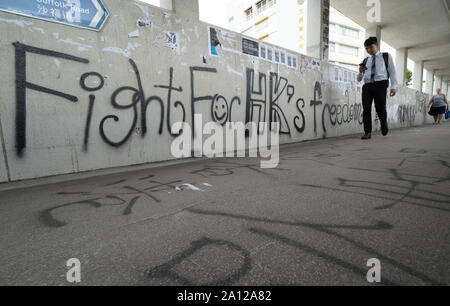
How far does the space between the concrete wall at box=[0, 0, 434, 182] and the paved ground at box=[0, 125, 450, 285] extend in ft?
2.39

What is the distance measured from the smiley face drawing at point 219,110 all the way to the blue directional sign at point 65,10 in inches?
77.8

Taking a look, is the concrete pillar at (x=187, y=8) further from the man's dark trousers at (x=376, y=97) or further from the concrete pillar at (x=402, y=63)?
the concrete pillar at (x=402, y=63)

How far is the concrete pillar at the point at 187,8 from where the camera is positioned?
3.62m

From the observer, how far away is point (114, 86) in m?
3.08

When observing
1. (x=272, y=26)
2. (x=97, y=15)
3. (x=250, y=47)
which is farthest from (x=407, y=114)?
(x=272, y=26)

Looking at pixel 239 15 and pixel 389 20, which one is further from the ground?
pixel 239 15

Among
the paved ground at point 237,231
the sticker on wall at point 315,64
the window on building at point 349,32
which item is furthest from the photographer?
the window on building at point 349,32

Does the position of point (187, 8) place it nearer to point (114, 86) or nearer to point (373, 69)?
point (114, 86)

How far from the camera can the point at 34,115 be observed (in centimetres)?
255

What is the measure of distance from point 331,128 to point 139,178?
621 centimetres

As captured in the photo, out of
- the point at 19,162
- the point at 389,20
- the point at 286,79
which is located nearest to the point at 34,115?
the point at 19,162

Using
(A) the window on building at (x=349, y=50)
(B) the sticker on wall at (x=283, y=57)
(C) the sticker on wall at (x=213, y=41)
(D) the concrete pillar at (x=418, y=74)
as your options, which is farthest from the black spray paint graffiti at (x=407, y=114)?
(A) the window on building at (x=349, y=50)

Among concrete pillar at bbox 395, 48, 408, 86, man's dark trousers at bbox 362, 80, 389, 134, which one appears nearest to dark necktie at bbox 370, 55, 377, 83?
man's dark trousers at bbox 362, 80, 389, 134

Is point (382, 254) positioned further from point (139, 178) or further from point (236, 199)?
point (139, 178)
